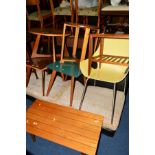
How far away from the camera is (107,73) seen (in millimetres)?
2002

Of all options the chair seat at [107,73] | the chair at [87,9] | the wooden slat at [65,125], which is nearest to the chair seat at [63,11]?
the chair at [87,9]

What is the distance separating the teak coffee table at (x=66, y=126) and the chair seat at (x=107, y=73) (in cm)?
36

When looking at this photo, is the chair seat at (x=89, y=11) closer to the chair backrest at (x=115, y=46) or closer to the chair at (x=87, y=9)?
the chair at (x=87, y=9)

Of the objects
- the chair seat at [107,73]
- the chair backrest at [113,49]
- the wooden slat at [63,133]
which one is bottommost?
the wooden slat at [63,133]

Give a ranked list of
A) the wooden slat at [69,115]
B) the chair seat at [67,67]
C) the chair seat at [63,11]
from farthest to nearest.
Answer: the chair seat at [63,11], the chair seat at [67,67], the wooden slat at [69,115]

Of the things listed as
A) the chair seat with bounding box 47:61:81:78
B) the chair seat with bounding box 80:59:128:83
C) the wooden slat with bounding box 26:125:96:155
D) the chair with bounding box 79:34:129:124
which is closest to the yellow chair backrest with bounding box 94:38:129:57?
the chair with bounding box 79:34:129:124

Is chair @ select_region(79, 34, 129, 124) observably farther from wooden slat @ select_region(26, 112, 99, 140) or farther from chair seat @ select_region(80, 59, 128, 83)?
wooden slat @ select_region(26, 112, 99, 140)

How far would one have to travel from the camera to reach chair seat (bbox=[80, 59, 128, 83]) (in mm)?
1854

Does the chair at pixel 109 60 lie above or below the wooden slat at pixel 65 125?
above

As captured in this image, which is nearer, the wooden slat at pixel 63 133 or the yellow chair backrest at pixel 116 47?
the wooden slat at pixel 63 133

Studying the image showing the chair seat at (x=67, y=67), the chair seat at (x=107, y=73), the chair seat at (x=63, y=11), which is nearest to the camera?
the chair seat at (x=107, y=73)

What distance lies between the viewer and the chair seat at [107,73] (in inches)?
73.0

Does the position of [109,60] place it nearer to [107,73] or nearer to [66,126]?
[107,73]
